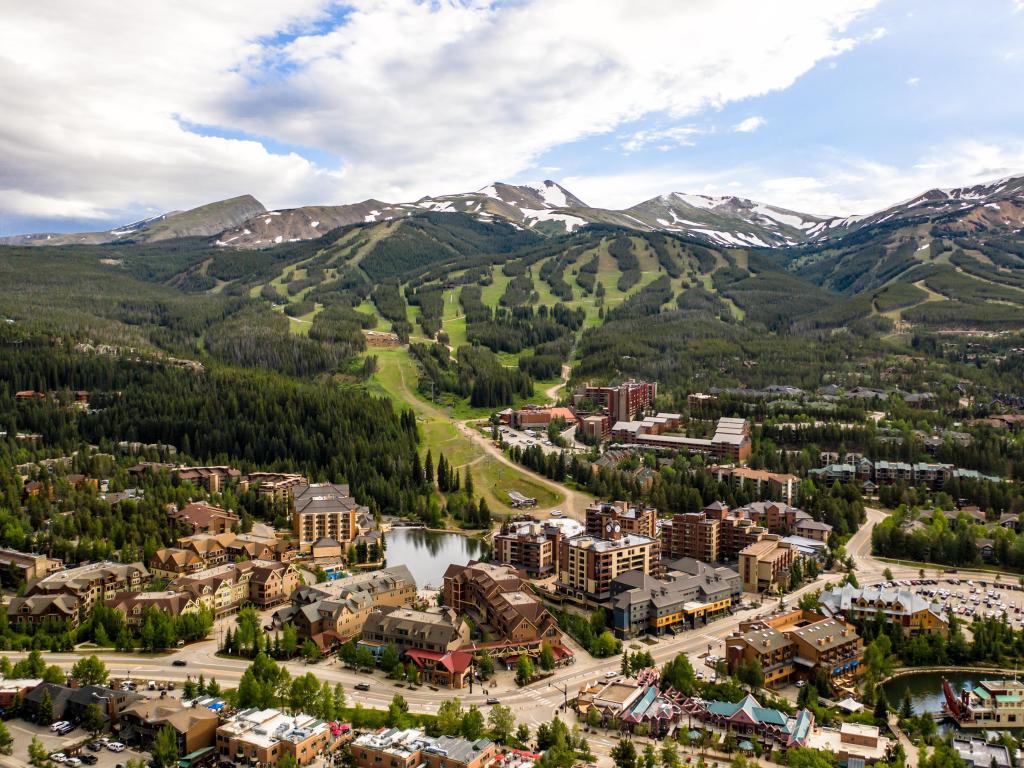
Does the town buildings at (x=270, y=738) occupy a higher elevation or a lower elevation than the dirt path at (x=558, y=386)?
lower

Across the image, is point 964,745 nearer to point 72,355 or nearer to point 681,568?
point 681,568

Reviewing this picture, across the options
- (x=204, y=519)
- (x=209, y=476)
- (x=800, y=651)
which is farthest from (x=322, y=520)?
(x=800, y=651)

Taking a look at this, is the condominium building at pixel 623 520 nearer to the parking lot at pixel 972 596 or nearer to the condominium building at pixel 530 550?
the condominium building at pixel 530 550

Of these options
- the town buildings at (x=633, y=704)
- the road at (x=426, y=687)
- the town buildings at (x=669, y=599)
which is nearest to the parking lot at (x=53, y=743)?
the road at (x=426, y=687)

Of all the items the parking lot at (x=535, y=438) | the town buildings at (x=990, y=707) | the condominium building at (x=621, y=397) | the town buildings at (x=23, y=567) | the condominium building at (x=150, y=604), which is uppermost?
the condominium building at (x=621, y=397)

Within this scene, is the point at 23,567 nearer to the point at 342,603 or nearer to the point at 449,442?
the point at 342,603

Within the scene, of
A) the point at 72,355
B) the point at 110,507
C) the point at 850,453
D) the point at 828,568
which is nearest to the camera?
the point at 828,568

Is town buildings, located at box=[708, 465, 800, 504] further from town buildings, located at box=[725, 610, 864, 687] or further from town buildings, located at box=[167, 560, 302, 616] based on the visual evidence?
town buildings, located at box=[167, 560, 302, 616]

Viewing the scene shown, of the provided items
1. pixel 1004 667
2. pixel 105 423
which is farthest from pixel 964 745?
pixel 105 423
